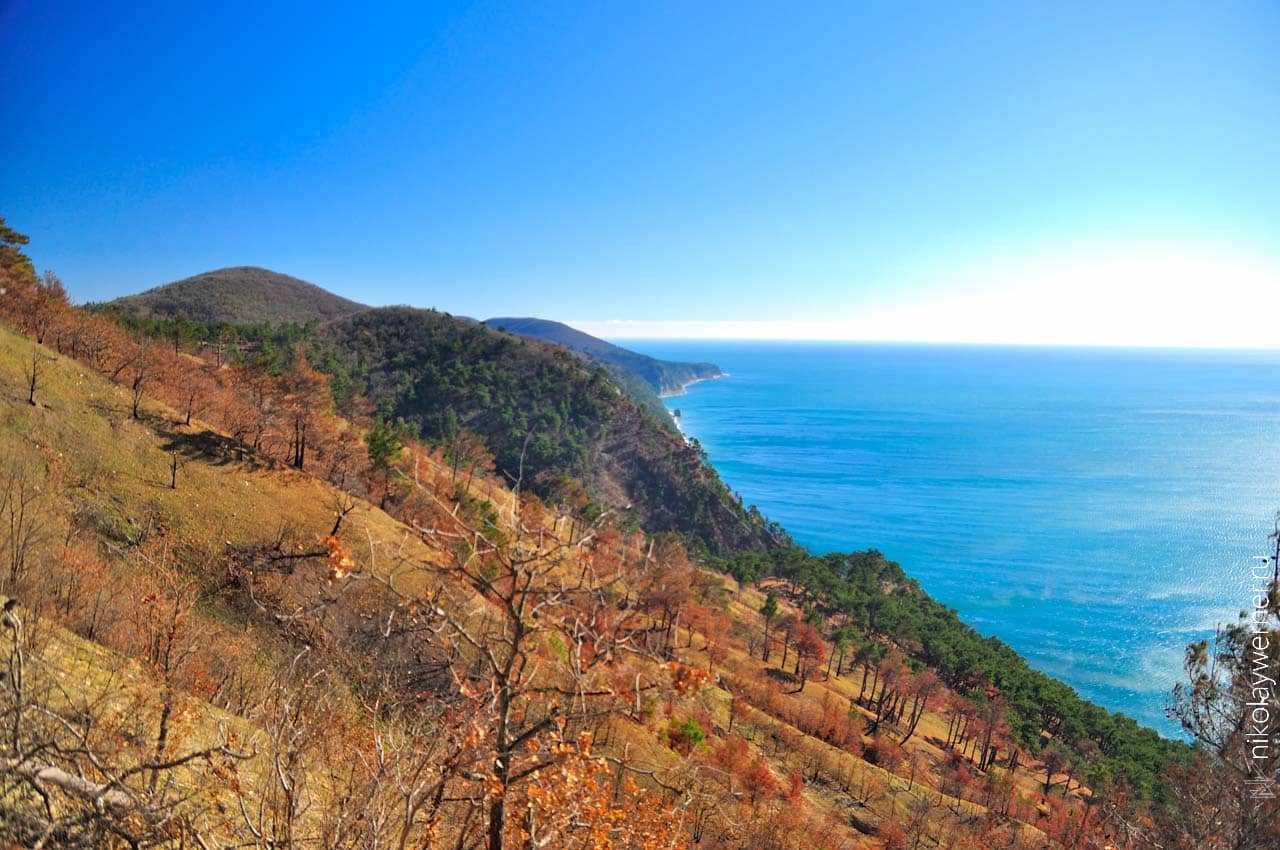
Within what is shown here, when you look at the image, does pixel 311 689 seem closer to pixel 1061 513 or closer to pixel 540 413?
pixel 540 413

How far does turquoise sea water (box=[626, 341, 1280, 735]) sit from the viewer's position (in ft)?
199

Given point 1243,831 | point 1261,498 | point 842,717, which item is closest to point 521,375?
point 842,717

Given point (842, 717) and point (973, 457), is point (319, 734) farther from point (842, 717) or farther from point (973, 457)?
point (973, 457)

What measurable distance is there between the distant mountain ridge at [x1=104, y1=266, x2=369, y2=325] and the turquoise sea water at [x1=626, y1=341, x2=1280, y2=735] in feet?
319

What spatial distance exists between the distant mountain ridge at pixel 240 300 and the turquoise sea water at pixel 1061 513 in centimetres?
9720

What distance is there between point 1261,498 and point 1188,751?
7637 cm

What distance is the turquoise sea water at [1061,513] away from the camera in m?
60.8

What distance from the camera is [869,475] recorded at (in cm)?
11794

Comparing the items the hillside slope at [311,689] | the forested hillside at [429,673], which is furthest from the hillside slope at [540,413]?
the hillside slope at [311,689]

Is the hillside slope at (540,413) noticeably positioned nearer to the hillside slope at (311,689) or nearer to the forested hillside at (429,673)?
the forested hillside at (429,673)

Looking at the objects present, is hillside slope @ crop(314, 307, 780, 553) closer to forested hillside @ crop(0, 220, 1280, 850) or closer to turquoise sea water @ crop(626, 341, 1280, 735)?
turquoise sea water @ crop(626, 341, 1280, 735)

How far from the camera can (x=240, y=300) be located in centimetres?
11512

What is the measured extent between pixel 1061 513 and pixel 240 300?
155171 millimetres

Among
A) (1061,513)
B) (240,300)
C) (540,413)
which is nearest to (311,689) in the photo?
(540,413)
